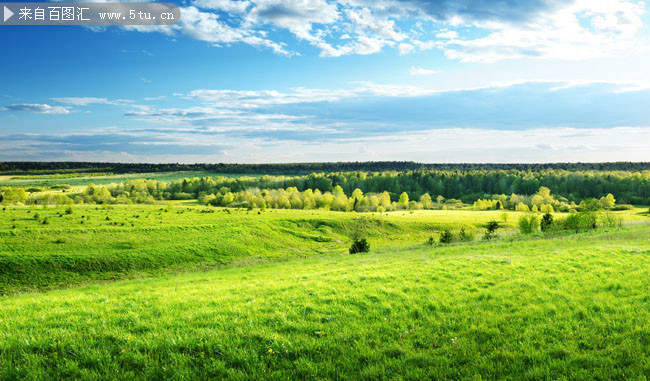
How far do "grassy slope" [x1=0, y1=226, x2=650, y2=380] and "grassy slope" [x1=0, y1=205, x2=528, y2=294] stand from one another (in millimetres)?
34923

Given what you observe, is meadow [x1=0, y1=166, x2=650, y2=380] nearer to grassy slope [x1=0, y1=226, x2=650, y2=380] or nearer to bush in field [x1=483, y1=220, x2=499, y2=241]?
grassy slope [x1=0, y1=226, x2=650, y2=380]

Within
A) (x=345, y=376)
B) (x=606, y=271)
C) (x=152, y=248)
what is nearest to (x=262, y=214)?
(x=152, y=248)

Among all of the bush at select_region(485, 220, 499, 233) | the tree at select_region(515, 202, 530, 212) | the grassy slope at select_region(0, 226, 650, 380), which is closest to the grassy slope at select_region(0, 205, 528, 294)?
the bush at select_region(485, 220, 499, 233)

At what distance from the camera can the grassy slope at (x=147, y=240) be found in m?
43.8

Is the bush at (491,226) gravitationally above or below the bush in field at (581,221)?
below

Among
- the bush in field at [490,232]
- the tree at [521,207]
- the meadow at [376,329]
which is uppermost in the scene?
the meadow at [376,329]

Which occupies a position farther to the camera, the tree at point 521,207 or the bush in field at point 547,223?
the tree at point 521,207

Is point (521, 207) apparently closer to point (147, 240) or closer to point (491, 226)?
point (491, 226)

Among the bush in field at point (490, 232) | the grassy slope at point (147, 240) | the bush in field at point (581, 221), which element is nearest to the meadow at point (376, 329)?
the bush in field at point (490, 232)

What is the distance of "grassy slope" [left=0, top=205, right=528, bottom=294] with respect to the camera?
4381 cm

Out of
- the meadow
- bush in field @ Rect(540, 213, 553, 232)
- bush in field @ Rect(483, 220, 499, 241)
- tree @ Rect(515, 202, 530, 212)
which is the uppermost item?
the meadow

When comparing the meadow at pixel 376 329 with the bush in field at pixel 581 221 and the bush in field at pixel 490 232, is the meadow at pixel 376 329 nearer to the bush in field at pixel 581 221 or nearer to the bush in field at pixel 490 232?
the bush in field at pixel 490 232

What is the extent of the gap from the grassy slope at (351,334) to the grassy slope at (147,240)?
34.9 metres

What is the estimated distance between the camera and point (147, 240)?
55.4 meters
